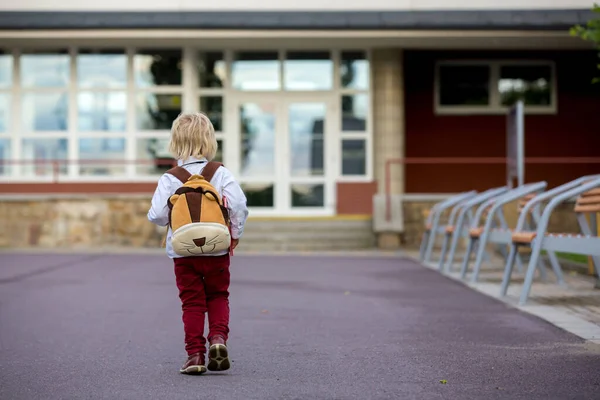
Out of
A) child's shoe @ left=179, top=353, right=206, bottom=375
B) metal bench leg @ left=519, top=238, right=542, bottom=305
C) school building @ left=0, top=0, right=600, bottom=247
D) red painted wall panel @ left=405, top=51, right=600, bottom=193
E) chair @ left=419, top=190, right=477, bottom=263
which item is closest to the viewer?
child's shoe @ left=179, top=353, right=206, bottom=375

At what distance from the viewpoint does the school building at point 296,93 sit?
1822 centimetres

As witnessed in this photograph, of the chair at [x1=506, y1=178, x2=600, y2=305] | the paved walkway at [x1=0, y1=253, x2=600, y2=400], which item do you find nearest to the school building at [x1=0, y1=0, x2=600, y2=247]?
the paved walkway at [x1=0, y1=253, x2=600, y2=400]

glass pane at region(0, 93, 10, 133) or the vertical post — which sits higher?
glass pane at region(0, 93, 10, 133)

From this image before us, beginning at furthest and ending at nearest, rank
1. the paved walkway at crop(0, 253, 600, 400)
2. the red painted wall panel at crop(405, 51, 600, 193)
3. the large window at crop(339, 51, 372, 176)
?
the red painted wall panel at crop(405, 51, 600, 193)
the large window at crop(339, 51, 372, 176)
the paved walkway at crop(0, 253, 600, 400)

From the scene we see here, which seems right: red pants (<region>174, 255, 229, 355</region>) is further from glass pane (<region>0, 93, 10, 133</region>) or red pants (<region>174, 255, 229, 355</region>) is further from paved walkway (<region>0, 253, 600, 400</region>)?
glass pane (<region>0, 93, 10, 133</region>)

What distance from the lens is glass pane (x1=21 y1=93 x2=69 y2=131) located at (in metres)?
19.8

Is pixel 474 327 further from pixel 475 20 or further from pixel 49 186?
pixel 49 186

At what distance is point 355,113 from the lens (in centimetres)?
1978

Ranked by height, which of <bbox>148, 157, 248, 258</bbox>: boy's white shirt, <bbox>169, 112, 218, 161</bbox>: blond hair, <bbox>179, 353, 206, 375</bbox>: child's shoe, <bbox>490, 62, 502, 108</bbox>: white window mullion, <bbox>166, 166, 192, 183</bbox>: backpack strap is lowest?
<bbox>179, 353, 206, 375</bbox>: child's shoe

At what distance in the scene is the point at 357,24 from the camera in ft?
58.5

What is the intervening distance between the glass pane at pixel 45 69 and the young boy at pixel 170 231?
50.4ft

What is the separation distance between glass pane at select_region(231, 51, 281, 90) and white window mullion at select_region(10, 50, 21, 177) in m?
4.43

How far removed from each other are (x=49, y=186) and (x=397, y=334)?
14172 mm

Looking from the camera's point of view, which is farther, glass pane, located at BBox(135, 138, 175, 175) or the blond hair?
glass pane, located at BBox(135, 138, 175, 175)
